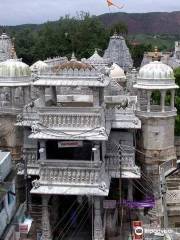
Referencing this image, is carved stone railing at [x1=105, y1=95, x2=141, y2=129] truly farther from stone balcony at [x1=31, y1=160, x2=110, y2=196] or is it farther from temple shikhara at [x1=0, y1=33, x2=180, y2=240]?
stone balcony at [x1=31, y1=160, x2=110, y2=196]

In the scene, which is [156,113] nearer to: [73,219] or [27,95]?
[73,219]

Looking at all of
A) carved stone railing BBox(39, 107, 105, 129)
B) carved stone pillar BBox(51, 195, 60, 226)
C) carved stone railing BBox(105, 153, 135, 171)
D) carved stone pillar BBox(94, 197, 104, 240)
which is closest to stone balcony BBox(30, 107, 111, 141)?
carved stone railing BBox(39, 107, 105, 129)

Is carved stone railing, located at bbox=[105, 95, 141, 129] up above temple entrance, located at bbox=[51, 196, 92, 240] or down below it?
above

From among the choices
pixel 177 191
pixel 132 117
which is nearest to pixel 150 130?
pixel 132 117

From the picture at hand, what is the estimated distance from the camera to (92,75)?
21.7 meters

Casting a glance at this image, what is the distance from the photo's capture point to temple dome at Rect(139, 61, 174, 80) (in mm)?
24750

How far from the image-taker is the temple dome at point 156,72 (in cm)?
2475

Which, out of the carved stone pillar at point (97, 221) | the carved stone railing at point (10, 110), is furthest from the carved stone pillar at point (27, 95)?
the carved stone pillar at point (97, 221)

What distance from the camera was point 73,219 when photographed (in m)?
23.8

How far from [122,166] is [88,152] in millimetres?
1618

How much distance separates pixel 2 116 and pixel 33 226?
5276mm

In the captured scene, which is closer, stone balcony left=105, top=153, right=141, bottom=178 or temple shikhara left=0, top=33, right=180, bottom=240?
temple shikhara left=0, top=33, right=180, bottom=240

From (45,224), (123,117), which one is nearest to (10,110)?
(123,117)

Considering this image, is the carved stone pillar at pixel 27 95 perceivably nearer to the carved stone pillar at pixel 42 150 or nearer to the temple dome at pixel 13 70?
the temple dome at pixel 13 70
